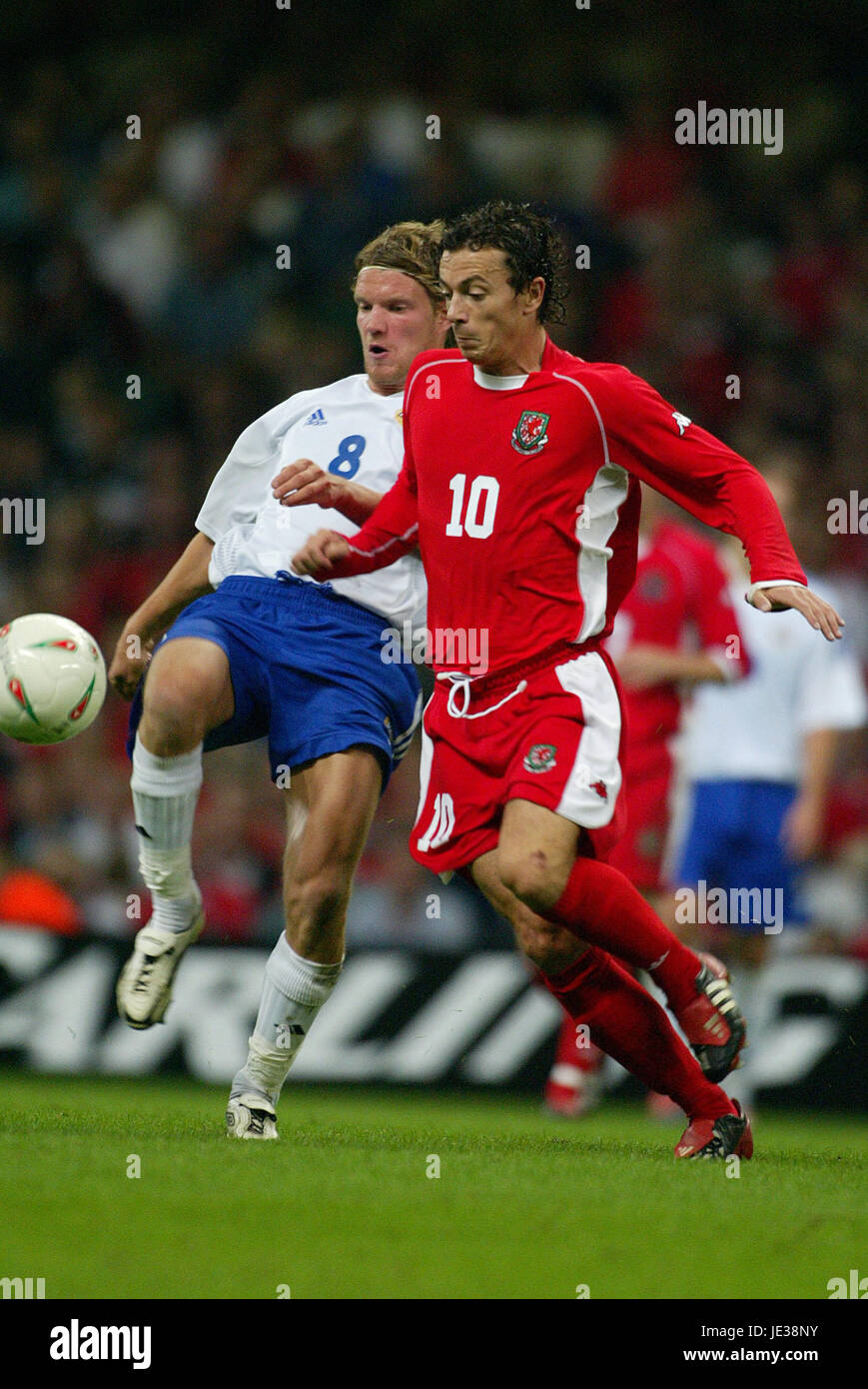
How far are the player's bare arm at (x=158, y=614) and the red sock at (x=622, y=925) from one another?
153cm

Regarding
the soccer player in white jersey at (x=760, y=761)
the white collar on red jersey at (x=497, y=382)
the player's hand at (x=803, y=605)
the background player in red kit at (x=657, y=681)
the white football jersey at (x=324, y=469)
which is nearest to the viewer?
the player's hand at (x=803, y=605)

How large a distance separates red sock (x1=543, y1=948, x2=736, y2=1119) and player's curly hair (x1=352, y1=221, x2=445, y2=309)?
1.90 meters

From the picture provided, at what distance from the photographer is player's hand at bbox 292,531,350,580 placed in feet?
15.7

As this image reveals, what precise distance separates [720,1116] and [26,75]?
11167 mm

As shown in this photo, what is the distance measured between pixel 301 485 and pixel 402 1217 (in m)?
1.88

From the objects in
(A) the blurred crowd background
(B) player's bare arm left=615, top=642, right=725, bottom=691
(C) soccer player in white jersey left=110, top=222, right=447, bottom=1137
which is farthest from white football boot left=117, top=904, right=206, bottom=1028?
(A) the blurred crowd background

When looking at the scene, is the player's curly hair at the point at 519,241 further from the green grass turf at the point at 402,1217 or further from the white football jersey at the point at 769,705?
the white football jersey at the point at 769,705

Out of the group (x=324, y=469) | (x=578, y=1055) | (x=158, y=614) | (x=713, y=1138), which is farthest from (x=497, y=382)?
(x=578, y=1055)

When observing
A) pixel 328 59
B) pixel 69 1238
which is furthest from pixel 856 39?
pixel 69 1238

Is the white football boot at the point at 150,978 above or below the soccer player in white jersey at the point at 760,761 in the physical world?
below

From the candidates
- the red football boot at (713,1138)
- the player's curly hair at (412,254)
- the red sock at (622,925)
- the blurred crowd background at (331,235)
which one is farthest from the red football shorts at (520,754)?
the blurred crowd background at (331,235)

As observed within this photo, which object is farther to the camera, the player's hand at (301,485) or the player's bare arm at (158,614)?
the player's bare arm at (158,614)

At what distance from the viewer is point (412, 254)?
5266mm

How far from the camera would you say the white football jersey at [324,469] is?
523cm
